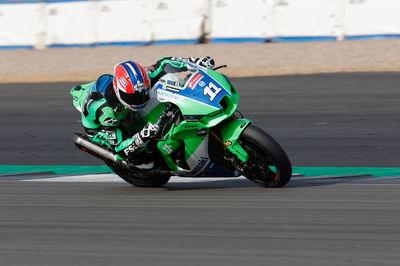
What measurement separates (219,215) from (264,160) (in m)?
0.86

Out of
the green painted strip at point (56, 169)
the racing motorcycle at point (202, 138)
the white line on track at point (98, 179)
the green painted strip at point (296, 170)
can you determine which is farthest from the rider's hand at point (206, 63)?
the green painted strip at point (56, 169)

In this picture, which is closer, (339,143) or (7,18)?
(339,143)

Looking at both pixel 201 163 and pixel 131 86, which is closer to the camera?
pixel 131 86

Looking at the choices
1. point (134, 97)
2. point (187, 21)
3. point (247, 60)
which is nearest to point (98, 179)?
point (134, 97)

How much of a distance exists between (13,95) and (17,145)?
225 inches

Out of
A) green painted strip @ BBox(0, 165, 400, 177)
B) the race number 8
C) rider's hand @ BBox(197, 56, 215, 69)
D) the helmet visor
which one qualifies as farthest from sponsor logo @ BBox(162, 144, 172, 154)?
green painted strip @ BBox(0, 165, 400, 177)

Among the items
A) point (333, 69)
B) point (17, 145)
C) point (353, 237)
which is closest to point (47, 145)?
point (17, 145)

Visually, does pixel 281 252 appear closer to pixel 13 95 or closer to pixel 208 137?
pixel 208 137

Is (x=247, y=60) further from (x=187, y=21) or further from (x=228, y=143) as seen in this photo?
(x=228, y=143)

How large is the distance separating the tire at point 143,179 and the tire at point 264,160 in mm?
1027

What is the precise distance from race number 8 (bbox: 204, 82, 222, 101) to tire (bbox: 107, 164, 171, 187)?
118cm

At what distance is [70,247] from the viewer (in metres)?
5.59

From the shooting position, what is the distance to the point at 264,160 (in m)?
7.04

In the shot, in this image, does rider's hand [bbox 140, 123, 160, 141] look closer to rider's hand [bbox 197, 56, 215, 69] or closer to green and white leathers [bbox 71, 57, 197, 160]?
green and white leathers [bbox 71, 57, 197, 160]
